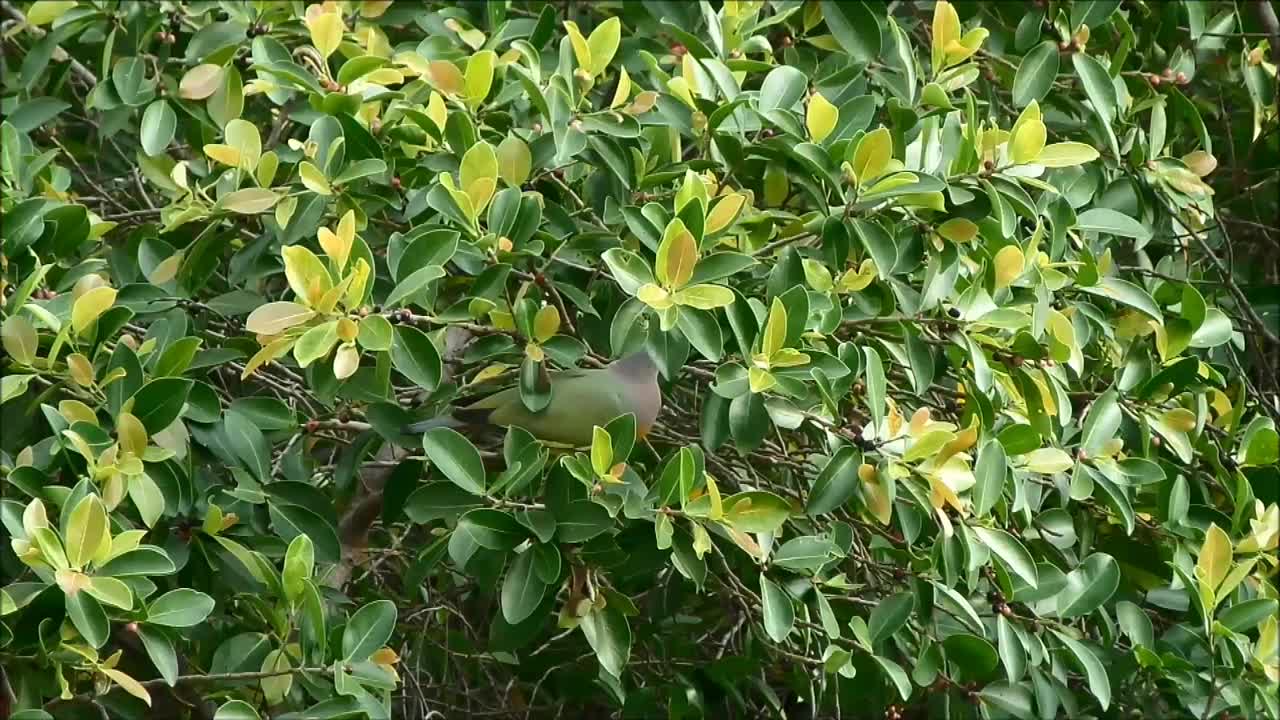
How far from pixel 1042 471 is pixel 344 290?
892mm

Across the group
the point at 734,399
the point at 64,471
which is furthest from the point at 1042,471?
the point at 64,471

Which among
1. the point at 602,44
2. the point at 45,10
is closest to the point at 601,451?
the point at 602,44

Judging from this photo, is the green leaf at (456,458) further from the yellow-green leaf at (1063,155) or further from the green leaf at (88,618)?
the yellow-green leaf at (1063,155)

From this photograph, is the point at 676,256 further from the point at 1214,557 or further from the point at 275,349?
the point at 1214,557

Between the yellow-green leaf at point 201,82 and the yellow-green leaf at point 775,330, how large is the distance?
95 cm

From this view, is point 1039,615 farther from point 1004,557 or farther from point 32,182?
point 32,182

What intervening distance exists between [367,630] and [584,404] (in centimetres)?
38

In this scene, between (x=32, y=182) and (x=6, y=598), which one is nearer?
(x=6, y=598)

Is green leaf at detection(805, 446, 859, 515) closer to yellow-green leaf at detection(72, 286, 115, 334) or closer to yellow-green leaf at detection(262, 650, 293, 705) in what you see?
yellow-green leaf at detection(262, 650, 293, 705)

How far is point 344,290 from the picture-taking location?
1.53m

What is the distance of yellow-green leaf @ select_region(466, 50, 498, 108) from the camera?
72.9 inches

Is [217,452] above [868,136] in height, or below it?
below

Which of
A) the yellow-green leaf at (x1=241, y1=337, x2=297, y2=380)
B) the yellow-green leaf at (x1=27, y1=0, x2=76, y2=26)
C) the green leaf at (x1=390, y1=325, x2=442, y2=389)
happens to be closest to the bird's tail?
the green leaf at (x1=390, y1=325, x2=442, y2=389)

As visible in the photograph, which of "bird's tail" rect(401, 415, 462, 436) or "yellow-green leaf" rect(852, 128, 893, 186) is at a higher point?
"yellow-green leaf" rect(852, 128, 893, 186)
